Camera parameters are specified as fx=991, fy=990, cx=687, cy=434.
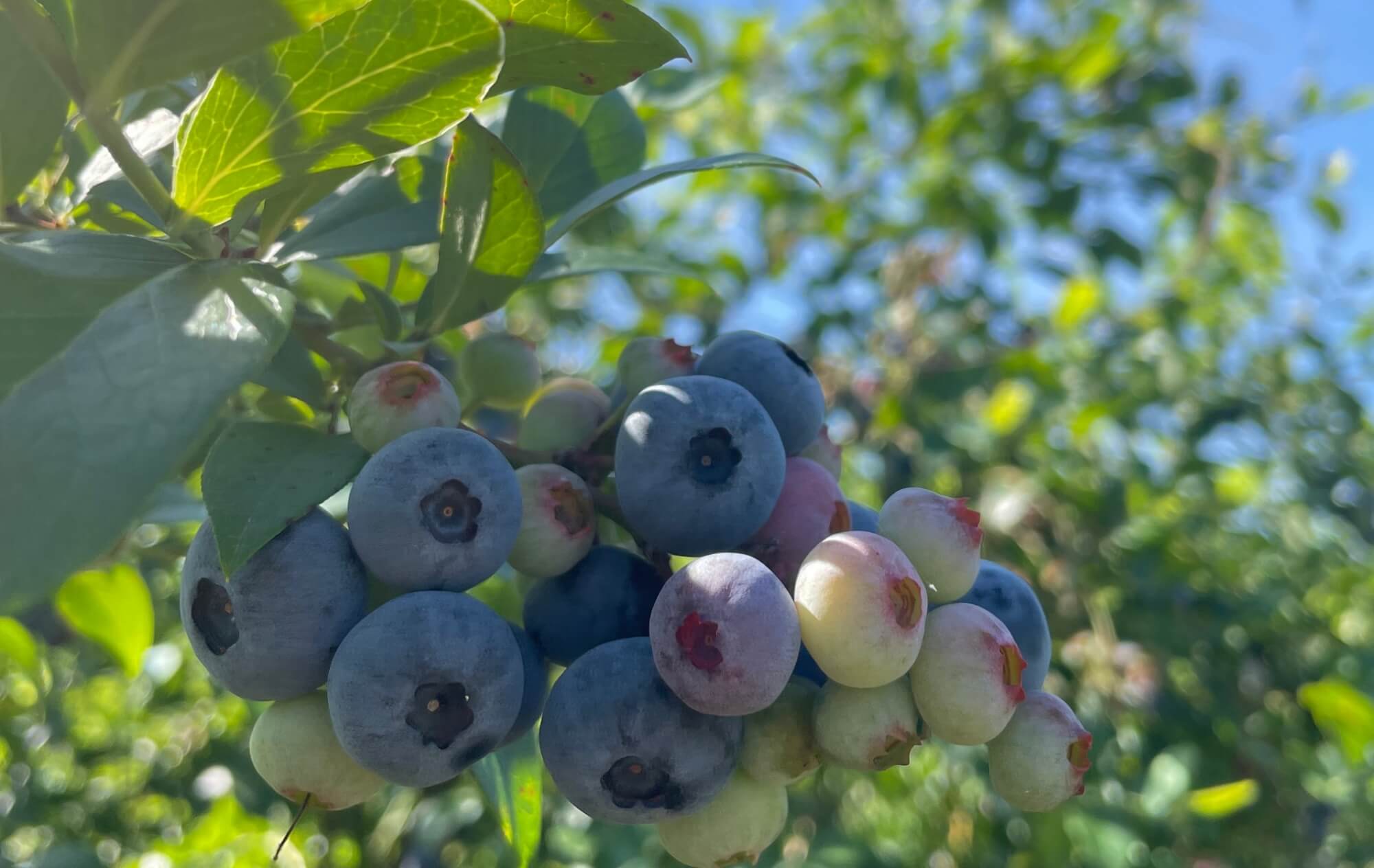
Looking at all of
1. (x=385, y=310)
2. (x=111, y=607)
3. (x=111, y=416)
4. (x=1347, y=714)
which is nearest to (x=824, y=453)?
(x=385, y=310)

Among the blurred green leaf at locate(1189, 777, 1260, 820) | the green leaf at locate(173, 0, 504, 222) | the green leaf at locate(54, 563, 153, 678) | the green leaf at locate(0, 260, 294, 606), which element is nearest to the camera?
the green leaf at locate(0, 260, 294, 606)

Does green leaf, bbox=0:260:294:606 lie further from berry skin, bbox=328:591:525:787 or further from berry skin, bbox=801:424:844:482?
berry skin, bbox=801:424:844:482

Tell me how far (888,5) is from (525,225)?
2.36 meters

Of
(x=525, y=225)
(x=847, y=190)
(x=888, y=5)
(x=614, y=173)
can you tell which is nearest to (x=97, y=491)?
(x=525, y=225)

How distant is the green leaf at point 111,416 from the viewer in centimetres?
43

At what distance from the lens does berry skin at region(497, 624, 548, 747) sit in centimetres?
72

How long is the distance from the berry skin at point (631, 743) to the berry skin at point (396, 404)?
0.20 m

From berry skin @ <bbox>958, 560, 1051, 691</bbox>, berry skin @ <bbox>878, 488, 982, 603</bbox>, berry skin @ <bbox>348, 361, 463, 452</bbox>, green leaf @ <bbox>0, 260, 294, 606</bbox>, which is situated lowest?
berry skin @ <bbox>958, 560, 1051, 691</bbox>

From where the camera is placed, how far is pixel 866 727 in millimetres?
646

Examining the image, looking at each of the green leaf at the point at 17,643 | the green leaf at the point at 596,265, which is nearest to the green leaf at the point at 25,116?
the green leaf at the point at 596,265

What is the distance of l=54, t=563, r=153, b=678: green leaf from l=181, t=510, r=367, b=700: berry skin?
78 cm

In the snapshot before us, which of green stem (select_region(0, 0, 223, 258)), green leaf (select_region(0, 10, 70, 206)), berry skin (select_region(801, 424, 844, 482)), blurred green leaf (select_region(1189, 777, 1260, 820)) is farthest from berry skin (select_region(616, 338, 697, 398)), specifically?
blurred green leaf (select_region(1189, 777, 1260, 820))

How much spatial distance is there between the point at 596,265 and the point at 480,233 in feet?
0.69

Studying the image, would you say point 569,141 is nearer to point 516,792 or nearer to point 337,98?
point 337,98
